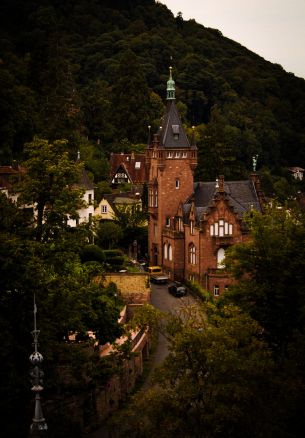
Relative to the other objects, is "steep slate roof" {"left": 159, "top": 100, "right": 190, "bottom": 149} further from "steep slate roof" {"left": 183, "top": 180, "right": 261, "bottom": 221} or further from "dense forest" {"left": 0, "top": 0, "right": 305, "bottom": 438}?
"dense forest" {"left": 0, "top": 0, "right": 305, "bottom": 438}

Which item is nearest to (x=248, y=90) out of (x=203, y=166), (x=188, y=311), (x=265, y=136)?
(x=265, y=136)

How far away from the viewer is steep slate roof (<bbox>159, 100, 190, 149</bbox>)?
232 feet

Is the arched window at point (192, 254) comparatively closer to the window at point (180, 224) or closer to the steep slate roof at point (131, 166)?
the window at point (180, 224)

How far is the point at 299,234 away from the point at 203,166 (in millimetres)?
50881

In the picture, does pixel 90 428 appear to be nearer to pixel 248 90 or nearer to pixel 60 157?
pixel 60 157

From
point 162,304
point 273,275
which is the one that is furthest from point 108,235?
point 273,275

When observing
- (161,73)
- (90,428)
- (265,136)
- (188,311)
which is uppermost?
(161,73)

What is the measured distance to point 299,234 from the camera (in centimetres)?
4672

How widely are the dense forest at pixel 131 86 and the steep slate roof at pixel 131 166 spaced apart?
4.11 ft

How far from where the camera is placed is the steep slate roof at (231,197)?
222ft

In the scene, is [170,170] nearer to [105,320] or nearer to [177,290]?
[177,290]

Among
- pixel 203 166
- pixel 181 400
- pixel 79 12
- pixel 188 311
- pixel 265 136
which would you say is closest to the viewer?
pixel 181 400

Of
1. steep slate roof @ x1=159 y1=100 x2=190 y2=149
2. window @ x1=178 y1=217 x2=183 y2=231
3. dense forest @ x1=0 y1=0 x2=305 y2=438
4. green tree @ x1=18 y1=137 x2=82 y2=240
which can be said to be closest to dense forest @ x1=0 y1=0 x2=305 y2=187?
dense forest @ x1=0 y1=0 x2=305 y2=438

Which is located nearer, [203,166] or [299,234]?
[299,234]
